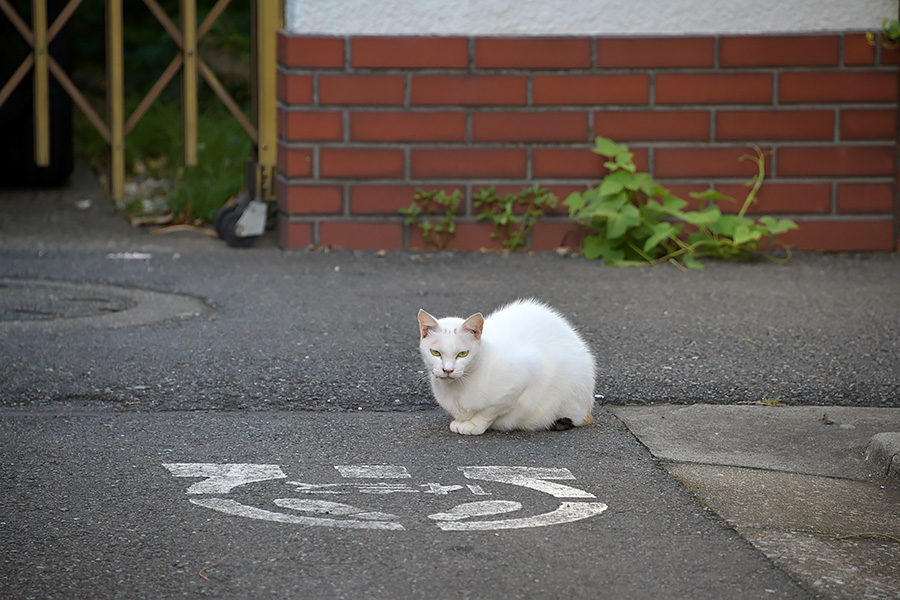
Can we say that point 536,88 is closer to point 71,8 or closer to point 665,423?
point 71,8

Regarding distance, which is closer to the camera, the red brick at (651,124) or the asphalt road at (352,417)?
the asphalt road at (352,417)

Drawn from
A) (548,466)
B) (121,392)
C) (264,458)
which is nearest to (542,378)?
(548,466)

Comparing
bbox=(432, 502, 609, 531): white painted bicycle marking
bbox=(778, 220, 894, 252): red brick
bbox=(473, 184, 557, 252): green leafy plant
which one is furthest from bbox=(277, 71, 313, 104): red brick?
bbox=(432, 502, 609, 531): white painted bicycle marking

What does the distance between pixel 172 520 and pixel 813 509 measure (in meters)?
1.68

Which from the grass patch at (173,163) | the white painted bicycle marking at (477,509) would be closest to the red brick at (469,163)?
the grass patch at (173,163)

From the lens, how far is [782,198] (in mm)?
7062

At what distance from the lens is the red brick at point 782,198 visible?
705cm

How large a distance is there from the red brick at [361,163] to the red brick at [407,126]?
8 cm

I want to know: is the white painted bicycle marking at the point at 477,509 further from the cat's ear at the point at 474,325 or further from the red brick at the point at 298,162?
the red brick at the point at 298,162

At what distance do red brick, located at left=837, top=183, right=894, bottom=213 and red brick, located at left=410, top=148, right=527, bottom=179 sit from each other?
6.30 ft

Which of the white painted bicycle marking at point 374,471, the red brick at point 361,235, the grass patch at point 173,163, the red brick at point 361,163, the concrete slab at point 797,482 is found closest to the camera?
the concrete slab at point 797,482

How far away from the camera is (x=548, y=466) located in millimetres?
3473

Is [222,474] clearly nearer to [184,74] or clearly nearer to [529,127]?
[529,127]

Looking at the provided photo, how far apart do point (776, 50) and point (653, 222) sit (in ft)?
4.07
